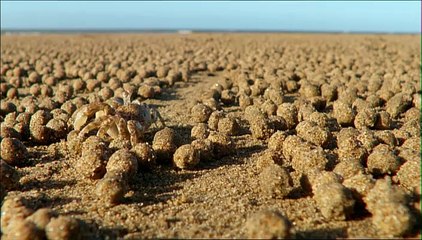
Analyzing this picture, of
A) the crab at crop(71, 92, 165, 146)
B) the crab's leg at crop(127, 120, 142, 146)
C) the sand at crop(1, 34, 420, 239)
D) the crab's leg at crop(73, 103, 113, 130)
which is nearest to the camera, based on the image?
the sand at crop(1, 34, 420, 239)

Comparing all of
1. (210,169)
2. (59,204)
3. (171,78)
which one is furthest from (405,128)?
(171,78)

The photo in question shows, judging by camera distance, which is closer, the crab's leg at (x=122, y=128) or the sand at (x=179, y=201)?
the sand at (x=179, y=201)

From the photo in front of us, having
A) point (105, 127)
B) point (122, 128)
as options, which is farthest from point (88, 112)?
point (122, 128)

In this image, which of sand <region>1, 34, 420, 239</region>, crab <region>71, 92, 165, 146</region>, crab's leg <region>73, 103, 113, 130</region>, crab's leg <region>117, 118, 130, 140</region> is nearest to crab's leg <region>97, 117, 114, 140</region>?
crab <region>71, 92, 165, 146</region>

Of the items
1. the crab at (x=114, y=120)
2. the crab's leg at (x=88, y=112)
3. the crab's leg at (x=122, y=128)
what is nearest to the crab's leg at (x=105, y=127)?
the crab at (x=114, y=120)

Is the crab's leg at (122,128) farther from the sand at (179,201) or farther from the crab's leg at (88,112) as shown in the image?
the sand at (179,201)

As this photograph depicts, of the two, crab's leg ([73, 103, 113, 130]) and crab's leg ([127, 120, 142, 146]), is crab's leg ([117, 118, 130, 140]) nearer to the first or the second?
crab's leg ([127, 120, 142, 146])

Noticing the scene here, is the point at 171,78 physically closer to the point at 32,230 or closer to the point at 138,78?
the point at 138,78

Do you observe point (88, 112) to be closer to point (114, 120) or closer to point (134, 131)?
point (114, 120)
